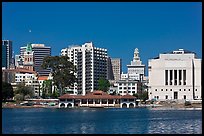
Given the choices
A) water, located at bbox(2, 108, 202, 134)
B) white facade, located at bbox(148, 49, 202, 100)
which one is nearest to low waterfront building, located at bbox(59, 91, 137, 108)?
white facade, located at bbox(148, 49, 202, 100)

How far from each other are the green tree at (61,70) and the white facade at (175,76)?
64.6 ft

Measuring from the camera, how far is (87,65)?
131 m

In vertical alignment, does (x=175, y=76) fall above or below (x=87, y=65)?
below

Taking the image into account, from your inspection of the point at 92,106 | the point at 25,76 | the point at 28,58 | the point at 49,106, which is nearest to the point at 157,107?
the point at 92,106

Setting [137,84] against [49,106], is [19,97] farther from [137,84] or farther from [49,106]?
[137,84]

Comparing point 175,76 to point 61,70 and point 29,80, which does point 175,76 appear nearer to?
point 61,70

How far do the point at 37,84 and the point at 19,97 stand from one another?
1414 inches

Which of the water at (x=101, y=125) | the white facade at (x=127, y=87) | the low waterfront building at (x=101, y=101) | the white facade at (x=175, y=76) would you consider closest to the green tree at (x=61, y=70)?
the low waterfront building at (x=101, y=101)

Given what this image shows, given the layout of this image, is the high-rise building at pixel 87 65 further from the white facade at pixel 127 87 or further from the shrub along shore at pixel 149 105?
the shrub along shore at pixel 149 105

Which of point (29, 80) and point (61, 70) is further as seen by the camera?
point (29, 80)

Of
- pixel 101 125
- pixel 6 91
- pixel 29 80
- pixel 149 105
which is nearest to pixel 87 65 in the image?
pixel 29 80

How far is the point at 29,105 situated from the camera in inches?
3740

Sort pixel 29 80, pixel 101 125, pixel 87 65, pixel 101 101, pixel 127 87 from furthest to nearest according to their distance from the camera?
pixel 127 87
pixel 29 80
pixel 87 65
pixel 101 101
pixel 101 125

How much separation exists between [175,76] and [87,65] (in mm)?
28311
